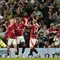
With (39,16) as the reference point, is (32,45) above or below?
below

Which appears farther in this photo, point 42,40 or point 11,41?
point 11,41

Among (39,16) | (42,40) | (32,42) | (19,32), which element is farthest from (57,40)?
(19,32)

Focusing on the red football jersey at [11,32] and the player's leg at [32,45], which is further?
the red football jersey at [11,32]

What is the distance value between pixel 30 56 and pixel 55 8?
10.3ft

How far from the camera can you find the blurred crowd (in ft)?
40.3

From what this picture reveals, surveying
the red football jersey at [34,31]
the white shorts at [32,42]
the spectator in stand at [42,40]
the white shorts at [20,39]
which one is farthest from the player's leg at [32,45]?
the white shorts at [20,39]

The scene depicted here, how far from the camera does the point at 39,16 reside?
13062 millimetres

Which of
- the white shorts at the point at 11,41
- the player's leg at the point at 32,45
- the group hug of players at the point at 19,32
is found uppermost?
the group hug of players at the point at 19,32

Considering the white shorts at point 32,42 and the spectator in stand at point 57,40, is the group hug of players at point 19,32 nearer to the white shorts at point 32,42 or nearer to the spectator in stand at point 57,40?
the white shorts at point 32,42

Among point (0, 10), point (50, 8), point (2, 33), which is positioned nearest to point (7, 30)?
point (2, 33)

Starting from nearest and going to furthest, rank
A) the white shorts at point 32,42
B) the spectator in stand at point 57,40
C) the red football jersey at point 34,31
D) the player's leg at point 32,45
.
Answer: the player's leg at point 32,45 < the spectator in stand at point 57,40 < the white shorts at point 32,42 < the red football jersey at point 34,31

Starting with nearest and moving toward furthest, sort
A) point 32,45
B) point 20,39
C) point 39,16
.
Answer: point 32,45 < point 20,39 < point 39,16

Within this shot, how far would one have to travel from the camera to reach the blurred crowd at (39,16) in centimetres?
1229

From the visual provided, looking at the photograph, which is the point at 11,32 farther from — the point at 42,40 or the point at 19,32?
the point at 42,40
